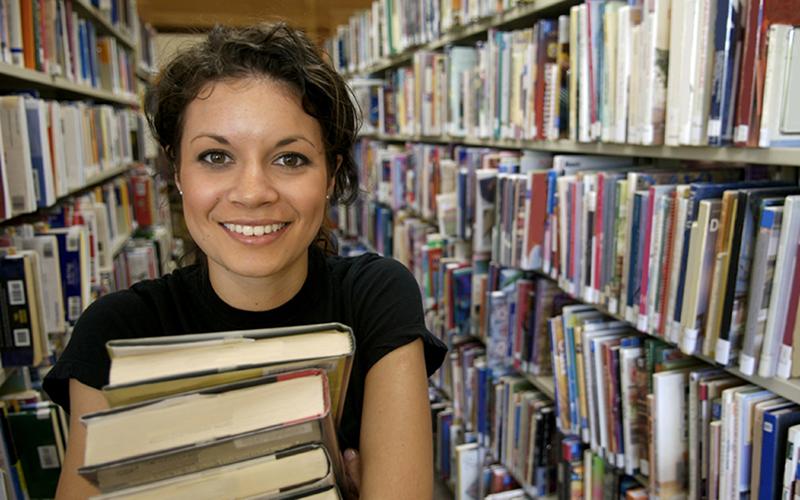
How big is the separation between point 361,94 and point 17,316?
2670 mm

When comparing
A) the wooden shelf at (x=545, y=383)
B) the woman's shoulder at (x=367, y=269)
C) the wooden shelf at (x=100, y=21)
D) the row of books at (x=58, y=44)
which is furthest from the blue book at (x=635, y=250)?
the wooden shelf at (x=100, y=21)

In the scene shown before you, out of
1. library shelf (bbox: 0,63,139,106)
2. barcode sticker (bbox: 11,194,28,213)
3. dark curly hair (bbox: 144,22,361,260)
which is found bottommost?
barcode sticker (bbox: 11,194,28,213)

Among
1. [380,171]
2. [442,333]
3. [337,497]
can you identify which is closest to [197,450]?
[337,497]

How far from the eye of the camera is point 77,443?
83 centimetres

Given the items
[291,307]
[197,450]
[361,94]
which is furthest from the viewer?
[361,94]

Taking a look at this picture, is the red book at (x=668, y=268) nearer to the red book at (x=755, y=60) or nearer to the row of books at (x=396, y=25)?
the red book at (x=755, y=60)

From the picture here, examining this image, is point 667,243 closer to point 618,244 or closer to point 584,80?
point 618,244

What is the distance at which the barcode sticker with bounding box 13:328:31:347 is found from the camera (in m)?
1.58

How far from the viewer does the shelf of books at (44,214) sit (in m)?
1.57

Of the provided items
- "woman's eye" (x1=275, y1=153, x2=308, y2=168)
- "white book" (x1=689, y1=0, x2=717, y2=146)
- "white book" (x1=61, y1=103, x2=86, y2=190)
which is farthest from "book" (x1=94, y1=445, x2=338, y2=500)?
"white book" (x1=61, y1=103, x2=86, y2=190)

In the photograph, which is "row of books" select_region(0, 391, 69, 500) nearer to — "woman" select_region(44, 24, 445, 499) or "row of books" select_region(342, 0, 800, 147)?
"woman" select_region(44, 24, 445, 499)

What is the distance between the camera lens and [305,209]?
35.8 inches

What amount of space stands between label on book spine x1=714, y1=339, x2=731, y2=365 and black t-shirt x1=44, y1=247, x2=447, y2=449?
0.57 meters

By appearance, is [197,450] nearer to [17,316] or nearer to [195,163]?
[195,163]
